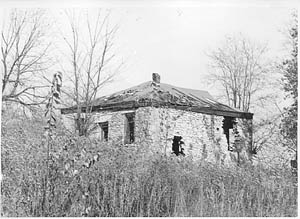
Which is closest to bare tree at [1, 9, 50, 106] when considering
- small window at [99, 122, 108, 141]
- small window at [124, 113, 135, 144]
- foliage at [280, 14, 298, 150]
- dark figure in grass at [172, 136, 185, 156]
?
small window at [99, 122, 108, 141]

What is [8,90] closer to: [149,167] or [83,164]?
[83,164]

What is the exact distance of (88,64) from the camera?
4.51 metres

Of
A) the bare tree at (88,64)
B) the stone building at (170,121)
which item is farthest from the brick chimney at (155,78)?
the bare tree at (88,64)

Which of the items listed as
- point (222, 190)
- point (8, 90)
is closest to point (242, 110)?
point (222, 190)

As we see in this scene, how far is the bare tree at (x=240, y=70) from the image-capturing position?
4488 millimetres

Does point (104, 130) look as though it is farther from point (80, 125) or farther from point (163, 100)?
point (163, 100)

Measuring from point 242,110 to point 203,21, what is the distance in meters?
0.74

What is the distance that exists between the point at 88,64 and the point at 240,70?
1168mm

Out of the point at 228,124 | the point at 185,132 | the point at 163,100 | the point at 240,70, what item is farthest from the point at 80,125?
the point at 240,70

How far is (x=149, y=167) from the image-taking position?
14.6ft

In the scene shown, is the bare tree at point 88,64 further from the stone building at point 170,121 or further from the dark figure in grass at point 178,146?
the dark figure in grass at point 178,146

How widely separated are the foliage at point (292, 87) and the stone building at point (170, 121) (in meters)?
0.28

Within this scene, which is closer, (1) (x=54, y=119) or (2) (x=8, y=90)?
(1) (x=54, y=119)

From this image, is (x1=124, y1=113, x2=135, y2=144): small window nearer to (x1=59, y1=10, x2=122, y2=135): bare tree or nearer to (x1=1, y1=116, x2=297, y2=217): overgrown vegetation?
(x1=1, y1=116, x2=297, y2=217): overgrown vegetation
